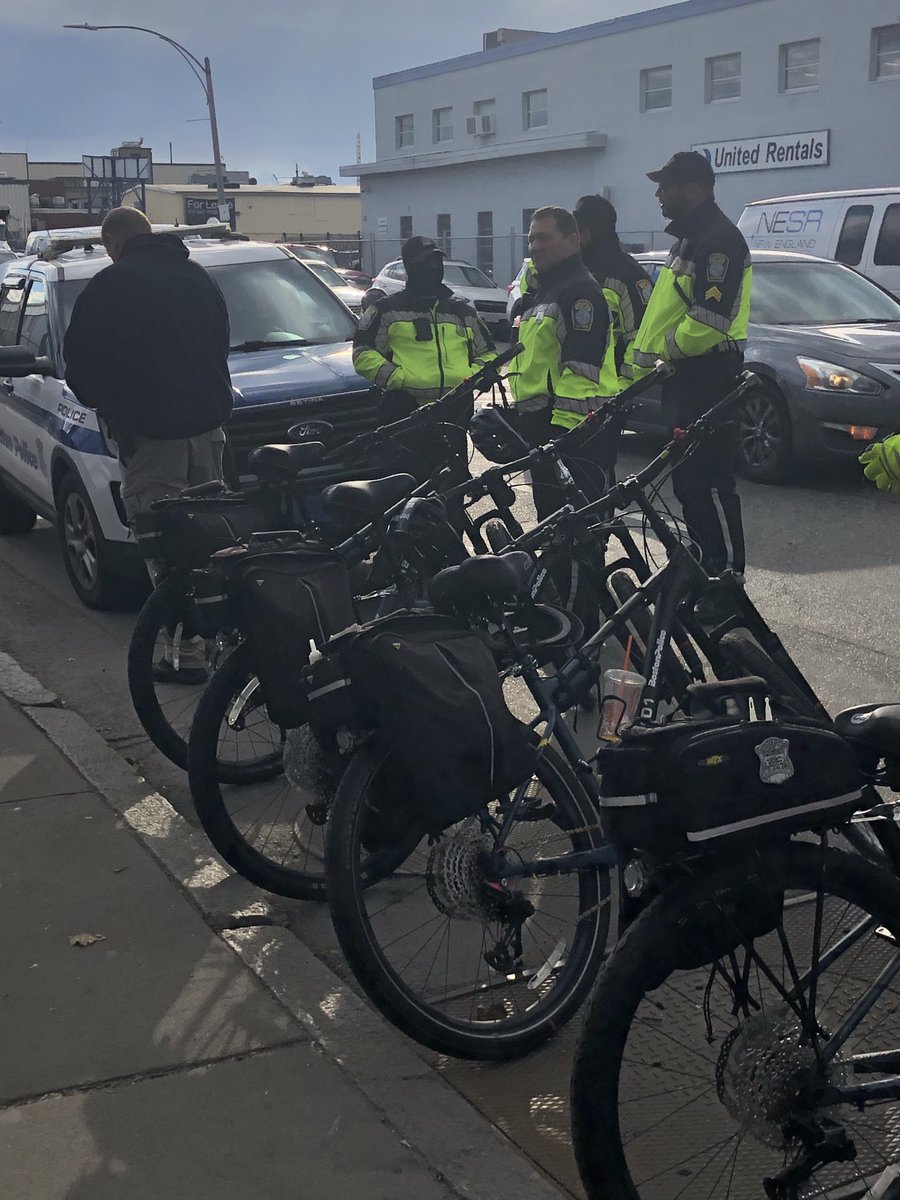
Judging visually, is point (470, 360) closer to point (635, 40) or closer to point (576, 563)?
point (576, 563)

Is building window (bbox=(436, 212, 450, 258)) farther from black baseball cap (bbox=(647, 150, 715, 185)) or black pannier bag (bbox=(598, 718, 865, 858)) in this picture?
black pannier bag (bbox=(598, 718, 865, 858))

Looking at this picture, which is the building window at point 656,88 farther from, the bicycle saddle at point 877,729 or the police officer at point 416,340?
the bicycle saddle at point 877,729

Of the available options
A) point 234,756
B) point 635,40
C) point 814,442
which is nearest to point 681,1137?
point 234,756

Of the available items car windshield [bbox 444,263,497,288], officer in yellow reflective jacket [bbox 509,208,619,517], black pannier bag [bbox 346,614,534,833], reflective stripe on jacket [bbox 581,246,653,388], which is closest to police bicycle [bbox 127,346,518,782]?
officer in yellow reflective jacket [bbox 509,208,619,517]

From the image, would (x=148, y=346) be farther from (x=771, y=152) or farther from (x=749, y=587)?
(x=771, y=152)

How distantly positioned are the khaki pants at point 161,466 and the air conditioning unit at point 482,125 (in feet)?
137

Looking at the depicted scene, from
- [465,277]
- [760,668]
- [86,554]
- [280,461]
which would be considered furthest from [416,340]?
[465,277]

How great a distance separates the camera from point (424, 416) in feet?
20.8

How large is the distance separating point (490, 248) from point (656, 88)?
693cm

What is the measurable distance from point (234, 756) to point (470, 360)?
3.90m

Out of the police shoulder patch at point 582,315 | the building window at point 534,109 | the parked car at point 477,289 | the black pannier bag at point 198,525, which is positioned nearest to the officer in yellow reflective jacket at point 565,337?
the police shoulder patch at point 582,315

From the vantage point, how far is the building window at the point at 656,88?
39.1 meters

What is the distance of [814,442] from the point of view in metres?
11.4

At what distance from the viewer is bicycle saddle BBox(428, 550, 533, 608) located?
12.7 ft
